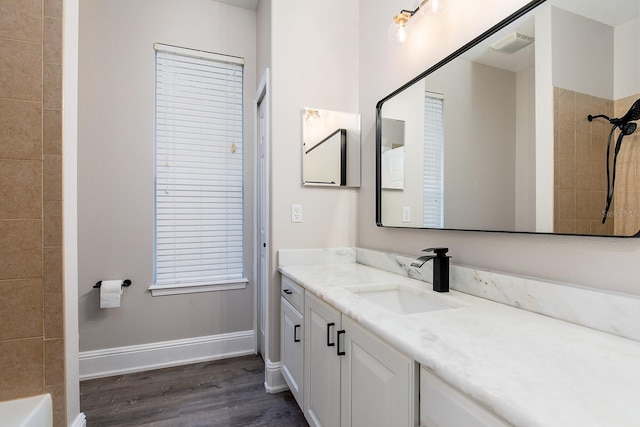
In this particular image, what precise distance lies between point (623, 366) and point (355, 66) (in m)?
2.18

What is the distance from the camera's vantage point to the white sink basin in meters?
1.35

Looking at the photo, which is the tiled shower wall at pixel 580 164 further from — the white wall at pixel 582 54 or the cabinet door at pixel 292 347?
the cabinet door at pixel 292 347

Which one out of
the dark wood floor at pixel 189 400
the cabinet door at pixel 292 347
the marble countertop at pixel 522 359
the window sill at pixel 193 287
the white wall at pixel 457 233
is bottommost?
the dark wood floor at pixel 189 400

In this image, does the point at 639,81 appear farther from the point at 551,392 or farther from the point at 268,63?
the point at 268,63

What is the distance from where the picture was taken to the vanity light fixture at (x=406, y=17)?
143 centimetres

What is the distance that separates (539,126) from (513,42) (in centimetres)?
36

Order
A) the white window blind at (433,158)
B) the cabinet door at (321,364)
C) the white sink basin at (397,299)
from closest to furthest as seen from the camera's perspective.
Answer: the cabinet door at (321,364)
the white sink basin at (397,299)
the white window blind at (433,158)

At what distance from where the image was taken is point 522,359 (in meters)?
0.65

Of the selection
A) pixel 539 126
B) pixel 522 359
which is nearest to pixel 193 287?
pixel 522 359

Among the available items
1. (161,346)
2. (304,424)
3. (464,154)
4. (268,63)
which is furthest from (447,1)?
(161,346)

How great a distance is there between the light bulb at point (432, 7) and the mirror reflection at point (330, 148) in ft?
2.67

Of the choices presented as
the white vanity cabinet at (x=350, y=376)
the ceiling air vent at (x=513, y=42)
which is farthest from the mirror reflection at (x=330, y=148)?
the ceiling air vent at (x=513, y=42)

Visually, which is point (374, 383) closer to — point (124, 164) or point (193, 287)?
point (193, 287)

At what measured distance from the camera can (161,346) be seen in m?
2.33
